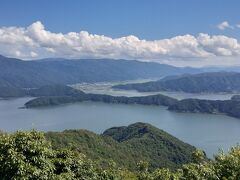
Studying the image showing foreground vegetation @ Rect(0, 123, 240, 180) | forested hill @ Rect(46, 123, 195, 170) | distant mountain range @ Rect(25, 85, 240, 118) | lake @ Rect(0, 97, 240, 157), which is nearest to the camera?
foreground vegetation @ Rect(0, 123, 240, 180)

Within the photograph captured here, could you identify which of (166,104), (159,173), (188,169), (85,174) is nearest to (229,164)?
(188,169)

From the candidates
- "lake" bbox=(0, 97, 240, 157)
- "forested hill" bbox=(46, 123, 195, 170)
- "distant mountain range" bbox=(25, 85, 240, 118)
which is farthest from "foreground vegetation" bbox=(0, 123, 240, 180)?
"distant mountain range" bbox=(25, 85, 240, 118)

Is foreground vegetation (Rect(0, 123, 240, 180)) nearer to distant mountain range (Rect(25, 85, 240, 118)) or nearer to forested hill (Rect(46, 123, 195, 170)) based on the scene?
forested hill (Rect(46, 123, 195, 170))

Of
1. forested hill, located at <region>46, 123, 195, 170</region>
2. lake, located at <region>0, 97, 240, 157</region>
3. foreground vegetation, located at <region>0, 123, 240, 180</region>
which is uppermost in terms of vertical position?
foreground vegetation, located at <region>0, 123, 240, 180</region>

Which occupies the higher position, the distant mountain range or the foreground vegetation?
the foreground vegetation

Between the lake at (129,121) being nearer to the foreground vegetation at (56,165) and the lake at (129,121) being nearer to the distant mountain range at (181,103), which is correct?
the distant mountain range at (181,103)

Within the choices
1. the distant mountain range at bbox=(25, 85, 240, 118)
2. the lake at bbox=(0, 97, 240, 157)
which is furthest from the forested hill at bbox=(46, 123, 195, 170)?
the distant mountain range at bbox=(25, 85, 240, 118)

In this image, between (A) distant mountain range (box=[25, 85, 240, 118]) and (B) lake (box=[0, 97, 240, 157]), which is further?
(A) distant mountain range (box=[25, 85, 240, 118])

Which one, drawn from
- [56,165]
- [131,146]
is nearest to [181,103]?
[131,146]

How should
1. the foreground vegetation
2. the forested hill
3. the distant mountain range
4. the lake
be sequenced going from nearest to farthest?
the foreground vegetation < the forested hill < the lake < the distant mountain range
